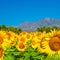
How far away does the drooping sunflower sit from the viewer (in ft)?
Answer: 23.4

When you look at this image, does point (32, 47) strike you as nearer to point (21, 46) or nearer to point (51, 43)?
point (21, 46)

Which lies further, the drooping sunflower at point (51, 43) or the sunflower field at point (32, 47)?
the sunflower field at point (32, 47)

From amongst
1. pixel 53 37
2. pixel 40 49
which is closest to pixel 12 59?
pixel 40 49

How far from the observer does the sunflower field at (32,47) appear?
7.31 meters

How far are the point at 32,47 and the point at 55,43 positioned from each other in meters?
1.82

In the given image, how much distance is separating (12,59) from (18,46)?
0.71m

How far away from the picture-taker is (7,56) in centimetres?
859

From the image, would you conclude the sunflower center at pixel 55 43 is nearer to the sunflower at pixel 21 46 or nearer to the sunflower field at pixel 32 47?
the sunflower field at pixel 32 47

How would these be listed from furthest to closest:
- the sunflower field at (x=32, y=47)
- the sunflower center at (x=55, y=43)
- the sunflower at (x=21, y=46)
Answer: the sunflower at (x=21, y=46)
the sunflower field at (x=32, y=47)
the sunflower center at (x=55, y=43)

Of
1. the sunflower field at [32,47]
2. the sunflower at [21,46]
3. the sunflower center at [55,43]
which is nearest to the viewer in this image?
the sunflower center at [55,43]

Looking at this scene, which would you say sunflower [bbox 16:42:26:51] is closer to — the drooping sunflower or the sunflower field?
the sunflower field

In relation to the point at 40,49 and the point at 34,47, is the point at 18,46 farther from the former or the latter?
the point at 40,49

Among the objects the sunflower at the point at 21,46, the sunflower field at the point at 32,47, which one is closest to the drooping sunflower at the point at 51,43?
the sunflower field at the point at 32,47

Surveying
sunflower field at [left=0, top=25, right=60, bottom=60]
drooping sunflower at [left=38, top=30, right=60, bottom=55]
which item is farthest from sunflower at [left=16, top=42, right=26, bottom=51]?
drooping sunflower at [left=38, top=30, right=60, bottom=55]
